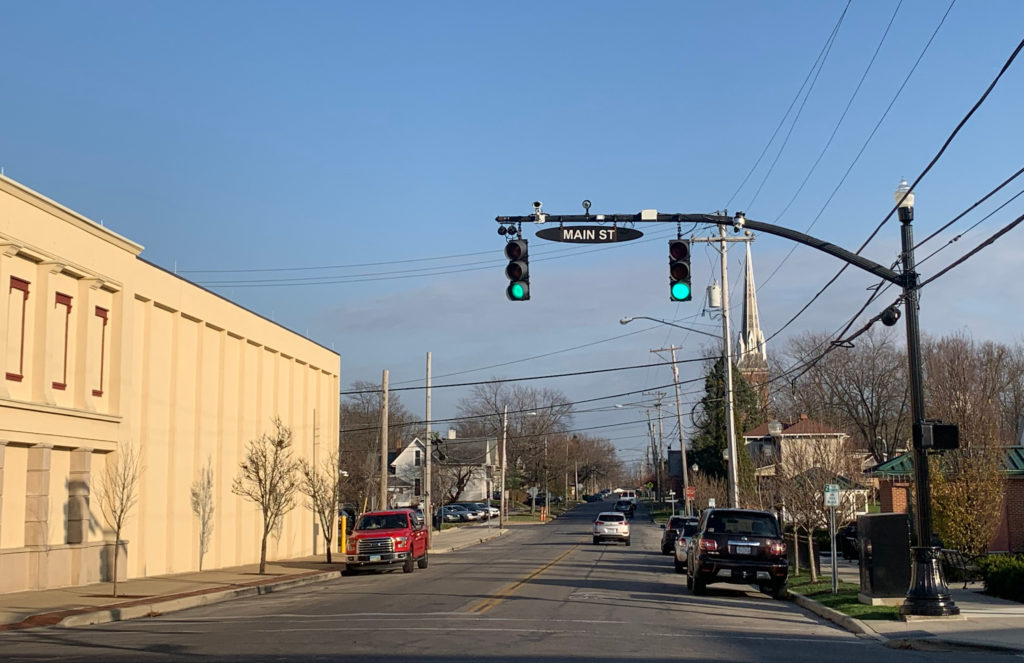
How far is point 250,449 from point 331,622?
2038 cm

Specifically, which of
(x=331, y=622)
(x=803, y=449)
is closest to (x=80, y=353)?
(x=331, y=622)

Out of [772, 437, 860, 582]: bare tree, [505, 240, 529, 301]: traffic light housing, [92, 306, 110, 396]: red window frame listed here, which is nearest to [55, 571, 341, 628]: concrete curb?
[92, 306, 110, 396]: red window frame

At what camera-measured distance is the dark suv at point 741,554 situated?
22.5 m

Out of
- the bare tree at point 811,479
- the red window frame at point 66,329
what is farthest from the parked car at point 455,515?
the red window frame at point 66,329

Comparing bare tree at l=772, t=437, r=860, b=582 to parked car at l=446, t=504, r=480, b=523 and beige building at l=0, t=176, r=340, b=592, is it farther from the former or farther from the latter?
parked car at l=446, t=504, r=480, b=523

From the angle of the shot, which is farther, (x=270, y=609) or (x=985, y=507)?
(x=985, y=507)

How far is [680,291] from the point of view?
1588 cm

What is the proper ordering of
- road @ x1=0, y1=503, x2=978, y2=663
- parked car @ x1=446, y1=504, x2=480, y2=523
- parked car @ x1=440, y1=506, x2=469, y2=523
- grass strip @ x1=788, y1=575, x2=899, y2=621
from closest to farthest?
road @ x1=0, y1=503, x2=978, y2=663, grass strip @ x1=788, y1=575, x2=899, y2=621, parked car @ x1=440, y1=506, x2=469, y2=523, parked car @ x1=446, y1=504, x2=480, y2=523

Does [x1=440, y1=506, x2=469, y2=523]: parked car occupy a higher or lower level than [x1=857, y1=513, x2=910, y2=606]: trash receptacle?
lower

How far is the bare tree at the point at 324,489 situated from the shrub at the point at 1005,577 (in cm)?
2191

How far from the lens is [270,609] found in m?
20.6

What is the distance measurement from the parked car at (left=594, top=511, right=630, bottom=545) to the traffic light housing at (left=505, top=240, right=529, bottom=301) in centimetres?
→ 3709

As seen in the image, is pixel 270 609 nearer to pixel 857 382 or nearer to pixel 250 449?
pixel 250 449

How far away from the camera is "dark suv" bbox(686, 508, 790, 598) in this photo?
22453 mm
